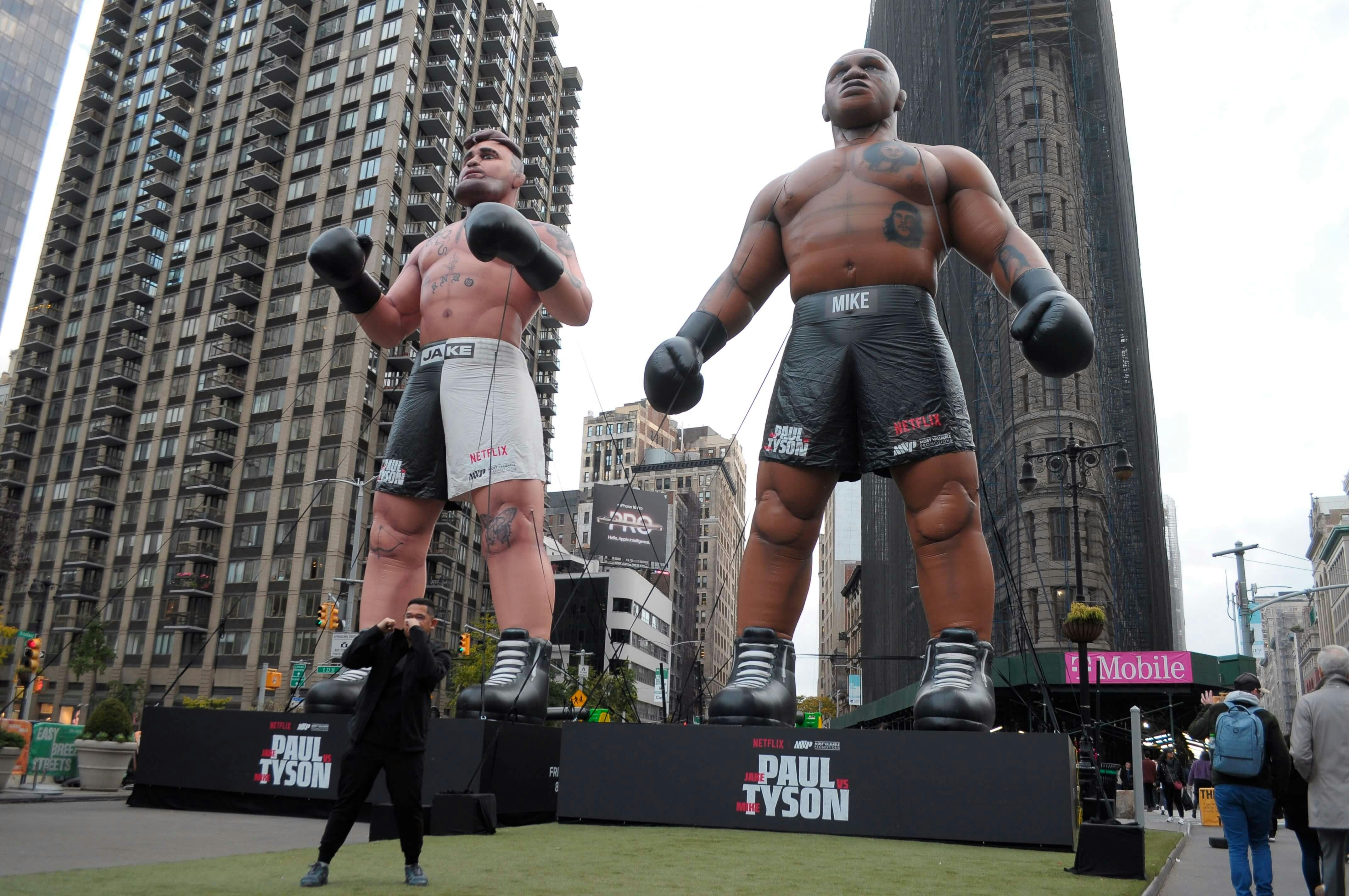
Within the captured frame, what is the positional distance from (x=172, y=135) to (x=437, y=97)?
16.8m

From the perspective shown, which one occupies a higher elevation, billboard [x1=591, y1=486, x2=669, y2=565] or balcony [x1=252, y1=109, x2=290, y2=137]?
balcony [x1=252, y1=109, x2=290, y2=137]

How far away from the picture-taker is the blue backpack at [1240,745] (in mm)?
4961

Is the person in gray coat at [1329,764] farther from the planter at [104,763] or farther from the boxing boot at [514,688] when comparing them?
the planter at [104,763]

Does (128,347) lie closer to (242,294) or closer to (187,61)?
(242,294)

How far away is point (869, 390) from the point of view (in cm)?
577

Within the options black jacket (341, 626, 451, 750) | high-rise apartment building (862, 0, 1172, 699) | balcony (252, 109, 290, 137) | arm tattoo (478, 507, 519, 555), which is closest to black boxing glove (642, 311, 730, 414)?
arm tattoo (478, 507, 519, 555)

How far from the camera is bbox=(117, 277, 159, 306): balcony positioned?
5362 cm

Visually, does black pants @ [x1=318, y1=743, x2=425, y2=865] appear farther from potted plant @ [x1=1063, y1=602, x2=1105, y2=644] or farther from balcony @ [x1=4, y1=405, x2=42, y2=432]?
balcony @ [x1=4, y1=405, x2=42, y2=432]

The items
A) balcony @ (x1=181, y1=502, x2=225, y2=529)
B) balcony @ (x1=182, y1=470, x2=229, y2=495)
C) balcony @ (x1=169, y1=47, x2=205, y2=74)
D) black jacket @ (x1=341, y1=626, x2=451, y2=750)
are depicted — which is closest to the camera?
black jacket @ (x1=341, y1=626, x2=451, y2=750)

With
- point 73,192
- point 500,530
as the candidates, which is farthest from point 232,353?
point 500,530

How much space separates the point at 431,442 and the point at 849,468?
Result: 10.3 ft

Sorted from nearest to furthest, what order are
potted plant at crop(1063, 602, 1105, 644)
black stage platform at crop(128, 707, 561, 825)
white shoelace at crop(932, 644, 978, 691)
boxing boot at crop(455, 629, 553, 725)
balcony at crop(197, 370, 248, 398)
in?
white shoelace at crop(932, 644, 978, 691), black stage platform at crop(128, 707, 561, 825), boxing boot at crop(455, 629, 553, 725), potted plant at crop(1063, 602, 1105, 644), balcony at crop(197, 370, 248, 398)

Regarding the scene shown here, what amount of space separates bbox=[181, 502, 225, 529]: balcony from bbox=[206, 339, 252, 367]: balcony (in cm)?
667

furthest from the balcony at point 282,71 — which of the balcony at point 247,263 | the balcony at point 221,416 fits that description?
the balcony at point 221,416
